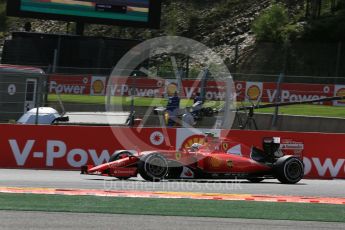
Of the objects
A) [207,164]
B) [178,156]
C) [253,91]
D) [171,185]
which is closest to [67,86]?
[253,91]

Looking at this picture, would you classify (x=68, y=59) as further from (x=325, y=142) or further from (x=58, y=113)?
(x=325, y=142)

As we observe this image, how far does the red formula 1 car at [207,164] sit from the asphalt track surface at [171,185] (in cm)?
17

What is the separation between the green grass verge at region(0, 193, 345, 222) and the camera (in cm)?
940

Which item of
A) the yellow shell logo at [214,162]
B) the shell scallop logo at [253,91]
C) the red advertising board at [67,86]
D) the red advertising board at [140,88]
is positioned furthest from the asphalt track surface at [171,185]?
the shell scallop logo at [253,91]

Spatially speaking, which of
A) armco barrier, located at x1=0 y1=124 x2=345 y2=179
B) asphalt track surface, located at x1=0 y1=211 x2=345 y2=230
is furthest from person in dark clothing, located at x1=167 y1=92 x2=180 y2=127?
asphalt track surface, located at x1=0 y1=211 x2=345 y2=230

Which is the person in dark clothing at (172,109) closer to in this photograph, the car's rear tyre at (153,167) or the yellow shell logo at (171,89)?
the yellow shell logo at (171,89)

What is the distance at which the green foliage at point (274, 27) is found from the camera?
5016cm

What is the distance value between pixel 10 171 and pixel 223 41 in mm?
44748

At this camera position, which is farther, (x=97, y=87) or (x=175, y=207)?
(x=97, y=87)

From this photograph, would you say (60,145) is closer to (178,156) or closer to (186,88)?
(178,156)

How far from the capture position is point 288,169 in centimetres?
1425

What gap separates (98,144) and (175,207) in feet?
23.8

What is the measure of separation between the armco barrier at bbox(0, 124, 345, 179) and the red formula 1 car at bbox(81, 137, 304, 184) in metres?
2.52

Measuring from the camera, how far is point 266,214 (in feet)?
31.6
